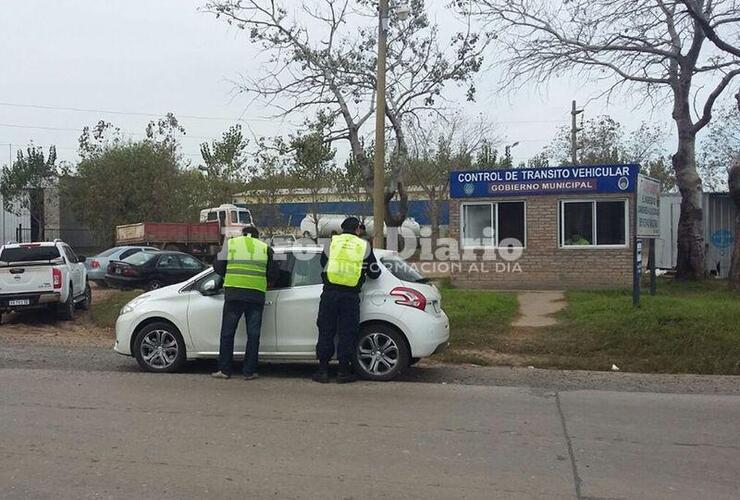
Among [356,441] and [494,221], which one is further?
[494,221]

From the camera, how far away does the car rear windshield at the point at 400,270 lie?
8.66 m

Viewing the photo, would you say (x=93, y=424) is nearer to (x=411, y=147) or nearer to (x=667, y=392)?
(x=667, y=392)

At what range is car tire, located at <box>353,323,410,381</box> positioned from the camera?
8391 mm

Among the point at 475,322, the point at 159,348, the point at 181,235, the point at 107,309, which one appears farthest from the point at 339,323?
the point at 181,235

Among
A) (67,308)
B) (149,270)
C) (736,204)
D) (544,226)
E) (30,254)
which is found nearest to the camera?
(30,254)

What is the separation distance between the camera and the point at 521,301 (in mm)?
15211

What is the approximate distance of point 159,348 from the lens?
29.3 ft

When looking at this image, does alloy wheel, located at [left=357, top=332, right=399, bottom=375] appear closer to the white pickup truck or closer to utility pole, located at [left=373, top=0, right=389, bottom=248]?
utility pole, located at [left=373, top=0, right=389, bottom=248]

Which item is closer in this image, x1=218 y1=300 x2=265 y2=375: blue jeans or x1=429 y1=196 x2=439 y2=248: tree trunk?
x1=218 y1=300 x2=265 y2=375: blue jeans

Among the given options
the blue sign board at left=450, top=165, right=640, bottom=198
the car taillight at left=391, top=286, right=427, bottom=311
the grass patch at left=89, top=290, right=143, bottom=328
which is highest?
the blue sign board at left=450, top=165, right=640, bottom=198

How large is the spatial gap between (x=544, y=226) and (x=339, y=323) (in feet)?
34.2

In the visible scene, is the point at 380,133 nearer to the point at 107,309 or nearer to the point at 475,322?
the point at 475,322

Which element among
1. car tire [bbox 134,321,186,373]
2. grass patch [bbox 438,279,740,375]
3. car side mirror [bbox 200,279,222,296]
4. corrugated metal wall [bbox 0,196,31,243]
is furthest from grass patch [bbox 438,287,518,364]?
corrugated metal wall [bbox 0,196,31,243]

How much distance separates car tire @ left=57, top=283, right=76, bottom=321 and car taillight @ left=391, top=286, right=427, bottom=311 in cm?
883
